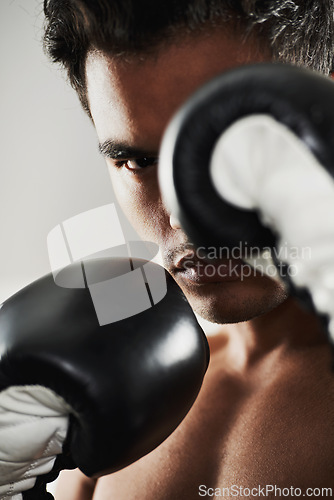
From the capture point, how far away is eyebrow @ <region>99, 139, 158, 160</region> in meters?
0.75

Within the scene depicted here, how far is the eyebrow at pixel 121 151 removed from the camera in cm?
75

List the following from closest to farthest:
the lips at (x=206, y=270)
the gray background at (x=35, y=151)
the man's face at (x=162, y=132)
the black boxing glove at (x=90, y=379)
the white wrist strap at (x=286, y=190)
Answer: the white wrist strap at (x=286, y=190) → the black boxing glove at (x=90, y=379) → the man's face at (x=162, y=132) → the lips at (x=206, y=270) → the gray background at (x=35, y=151)

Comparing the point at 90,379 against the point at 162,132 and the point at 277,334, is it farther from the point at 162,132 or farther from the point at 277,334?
the point at 277,334

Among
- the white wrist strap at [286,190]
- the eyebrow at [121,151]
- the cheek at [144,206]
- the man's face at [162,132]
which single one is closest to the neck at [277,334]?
the man's face at [162,132]

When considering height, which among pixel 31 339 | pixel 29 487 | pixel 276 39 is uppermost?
pixel 276 39

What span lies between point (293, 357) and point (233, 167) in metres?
0.64

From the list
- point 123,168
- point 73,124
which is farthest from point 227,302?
point 73,124

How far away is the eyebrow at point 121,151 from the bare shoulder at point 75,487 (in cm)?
68

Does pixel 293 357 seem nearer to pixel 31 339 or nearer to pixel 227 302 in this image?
pixel 227 302

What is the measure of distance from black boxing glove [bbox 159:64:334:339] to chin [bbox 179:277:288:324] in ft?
1.48

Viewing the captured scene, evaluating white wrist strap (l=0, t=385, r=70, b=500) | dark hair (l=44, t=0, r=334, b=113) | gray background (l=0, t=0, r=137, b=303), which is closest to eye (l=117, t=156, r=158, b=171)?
dark hair (l=44, t=0, r=334, b=113)

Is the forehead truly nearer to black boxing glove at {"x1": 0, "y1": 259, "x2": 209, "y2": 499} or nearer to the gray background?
black boxing glove at {"x1": 0, "y1": 259, "x2": 209, "y2": 499}

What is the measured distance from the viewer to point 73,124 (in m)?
1.89

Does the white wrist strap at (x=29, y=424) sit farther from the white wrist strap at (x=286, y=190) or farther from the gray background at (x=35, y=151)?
the gray background at (x=35, y=151)
